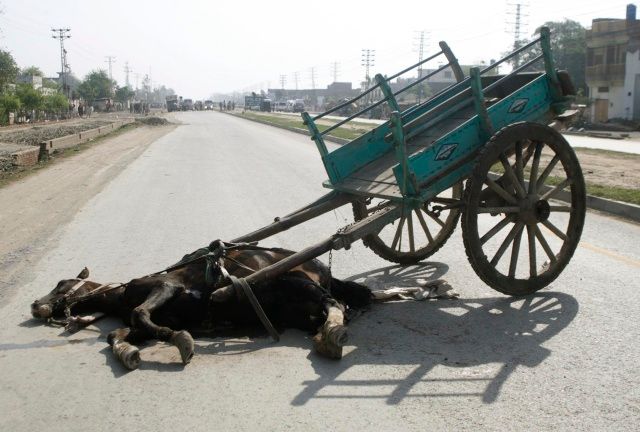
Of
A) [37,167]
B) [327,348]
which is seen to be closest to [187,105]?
[37,167]

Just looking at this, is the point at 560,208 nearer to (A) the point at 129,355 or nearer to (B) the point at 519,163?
(B) the point at 519,163

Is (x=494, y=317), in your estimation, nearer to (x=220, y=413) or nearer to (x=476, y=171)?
(x=476, y=171)

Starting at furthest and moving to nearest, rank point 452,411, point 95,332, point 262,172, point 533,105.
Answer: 1. point 262,172
2. point 533,105
3. point 95,332
4. point 452,411

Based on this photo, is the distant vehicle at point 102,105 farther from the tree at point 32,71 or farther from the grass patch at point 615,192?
the grass patch at point 615,192

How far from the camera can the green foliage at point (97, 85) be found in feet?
382

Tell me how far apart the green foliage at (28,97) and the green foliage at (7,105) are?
4.86 m

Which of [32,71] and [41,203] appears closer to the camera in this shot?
[41,203]

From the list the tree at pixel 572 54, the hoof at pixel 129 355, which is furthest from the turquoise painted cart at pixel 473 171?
the tree at pixel 572 54

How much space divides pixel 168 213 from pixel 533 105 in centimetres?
634

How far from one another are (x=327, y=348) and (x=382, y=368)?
1.30 ft

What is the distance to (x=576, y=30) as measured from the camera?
80.1 m

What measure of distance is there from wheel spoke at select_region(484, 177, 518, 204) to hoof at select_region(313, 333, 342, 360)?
6.57 feet

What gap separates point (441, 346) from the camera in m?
4.90

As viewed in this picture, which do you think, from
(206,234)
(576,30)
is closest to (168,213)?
(206,234)
